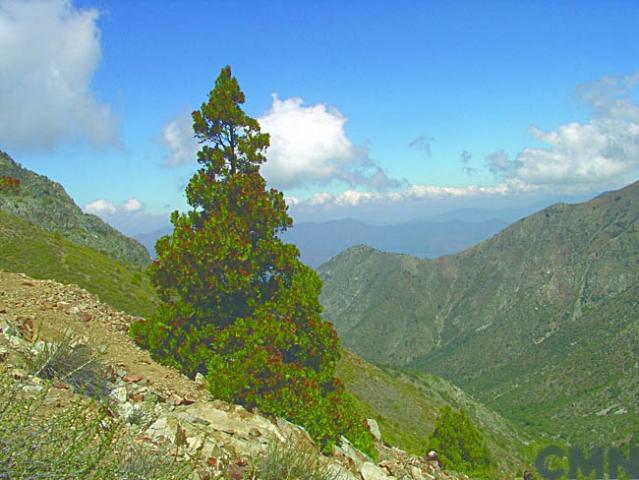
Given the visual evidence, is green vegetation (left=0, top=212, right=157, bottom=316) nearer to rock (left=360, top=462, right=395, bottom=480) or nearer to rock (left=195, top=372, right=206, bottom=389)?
rock (left=195, top=372, right=206, bottom=389)

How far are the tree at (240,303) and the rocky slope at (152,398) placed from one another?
0.86m

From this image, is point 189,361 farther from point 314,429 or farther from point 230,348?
point 314,429

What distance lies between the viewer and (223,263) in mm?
16781

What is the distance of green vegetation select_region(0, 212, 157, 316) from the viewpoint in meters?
→ 39.0

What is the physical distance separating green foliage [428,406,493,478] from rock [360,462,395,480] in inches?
620

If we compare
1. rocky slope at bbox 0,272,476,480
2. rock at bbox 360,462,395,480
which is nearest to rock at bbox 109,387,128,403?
rocky slope at bbox 0,272,476,480

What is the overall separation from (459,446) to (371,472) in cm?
1799

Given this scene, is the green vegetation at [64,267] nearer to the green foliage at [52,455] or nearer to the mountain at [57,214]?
the mountain at [57,214]

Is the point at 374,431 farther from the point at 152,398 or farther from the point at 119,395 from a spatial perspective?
the point at 152,398

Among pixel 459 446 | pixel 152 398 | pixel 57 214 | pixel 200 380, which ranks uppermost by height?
pixel 57 214

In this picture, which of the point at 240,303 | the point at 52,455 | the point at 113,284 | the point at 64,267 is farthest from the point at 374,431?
the point at 64,267

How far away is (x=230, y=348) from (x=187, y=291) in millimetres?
2638

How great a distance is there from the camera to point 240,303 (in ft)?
59.4

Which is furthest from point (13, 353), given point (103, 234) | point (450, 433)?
point (103, 234)
